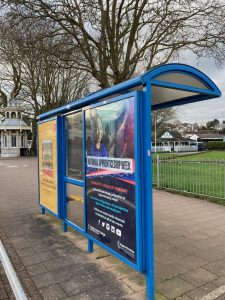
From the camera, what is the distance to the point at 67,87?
28.2 meters

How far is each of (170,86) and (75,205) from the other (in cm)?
292

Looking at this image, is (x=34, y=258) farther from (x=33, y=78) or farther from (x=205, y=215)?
(x=33, y=78)

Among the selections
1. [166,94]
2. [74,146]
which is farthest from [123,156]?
[74,146]

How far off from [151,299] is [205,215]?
3.64m

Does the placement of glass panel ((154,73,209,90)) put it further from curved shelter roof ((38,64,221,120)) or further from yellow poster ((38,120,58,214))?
yellow poster ((38,120,58,214))

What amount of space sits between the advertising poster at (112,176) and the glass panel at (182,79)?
1.62 ft

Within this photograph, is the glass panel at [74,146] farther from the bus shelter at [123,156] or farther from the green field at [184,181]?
the green field at [184,181]

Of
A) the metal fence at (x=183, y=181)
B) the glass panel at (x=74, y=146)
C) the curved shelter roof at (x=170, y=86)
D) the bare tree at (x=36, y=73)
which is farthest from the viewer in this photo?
the bare tree at (x=36, y=73)

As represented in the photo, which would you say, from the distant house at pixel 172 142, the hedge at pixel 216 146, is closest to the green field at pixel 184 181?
the hedge at pixel 216 146

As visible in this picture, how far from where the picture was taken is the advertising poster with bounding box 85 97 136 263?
317 cm

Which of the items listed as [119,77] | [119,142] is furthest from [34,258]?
[119,77]

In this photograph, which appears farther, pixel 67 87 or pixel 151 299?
pixel 67 87

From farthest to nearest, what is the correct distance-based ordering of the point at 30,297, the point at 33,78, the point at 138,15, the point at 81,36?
the point at 33,78, the point at 81,36, the point at 138,15, the point at 30,297

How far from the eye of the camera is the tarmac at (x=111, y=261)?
3271 millimetres
